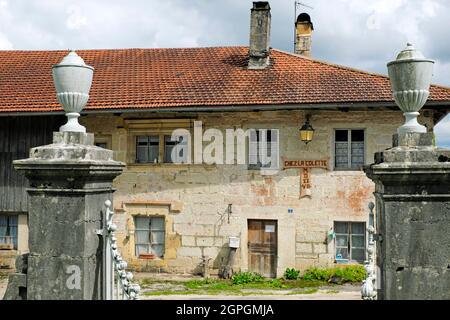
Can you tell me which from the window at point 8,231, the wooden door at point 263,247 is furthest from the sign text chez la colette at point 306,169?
the window at point 8,231

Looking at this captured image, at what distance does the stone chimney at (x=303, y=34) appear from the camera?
55.8ft

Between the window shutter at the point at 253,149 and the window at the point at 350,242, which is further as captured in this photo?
the window shutter at the point at 253,149

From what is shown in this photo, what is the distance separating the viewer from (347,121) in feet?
40.9

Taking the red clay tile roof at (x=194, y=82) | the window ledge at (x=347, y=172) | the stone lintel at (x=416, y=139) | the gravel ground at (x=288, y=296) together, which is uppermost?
the red clay tile roof at (x=194, y=82)

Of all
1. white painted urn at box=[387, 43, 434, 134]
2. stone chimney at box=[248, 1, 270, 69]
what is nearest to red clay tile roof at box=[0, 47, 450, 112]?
stone chimney at box=[248, 1, 270, 69]

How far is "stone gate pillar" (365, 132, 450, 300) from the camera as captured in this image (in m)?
3.85

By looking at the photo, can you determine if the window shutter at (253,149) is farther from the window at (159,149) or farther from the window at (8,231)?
the window at (8,231)

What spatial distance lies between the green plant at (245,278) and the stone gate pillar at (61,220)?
27.6 ft

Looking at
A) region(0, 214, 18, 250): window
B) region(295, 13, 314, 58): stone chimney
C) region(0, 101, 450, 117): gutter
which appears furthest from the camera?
region(295, 13, 314, 58): stone chimney

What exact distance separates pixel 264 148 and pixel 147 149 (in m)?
3.37

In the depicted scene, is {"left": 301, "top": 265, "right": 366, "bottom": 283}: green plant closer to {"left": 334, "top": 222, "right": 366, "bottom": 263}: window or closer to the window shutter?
{"left": 334, "top": 222, "right": 366, "bottom": 263}: window

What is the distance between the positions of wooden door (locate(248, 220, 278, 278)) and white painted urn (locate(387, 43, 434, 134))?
8.89m

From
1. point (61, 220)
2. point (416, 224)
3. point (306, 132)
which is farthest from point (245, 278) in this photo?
point (416, 224)
